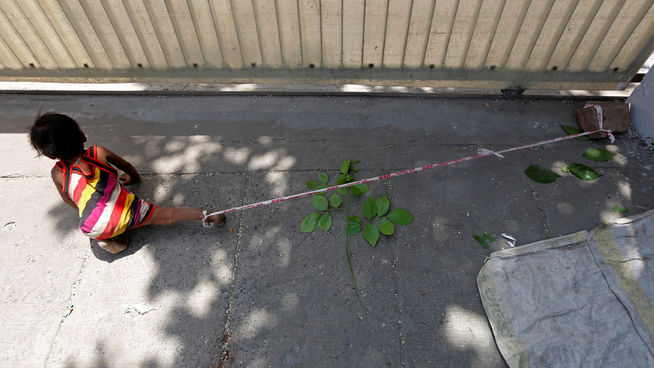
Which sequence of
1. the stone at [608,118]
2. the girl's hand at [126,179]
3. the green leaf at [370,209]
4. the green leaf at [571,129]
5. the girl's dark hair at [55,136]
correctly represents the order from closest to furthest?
the girl's dark hair at [55,136] → the green leaf at [370,209] → the girl's hand at [126,179] → the stone at [608,118] → the green leaf at [571,129]

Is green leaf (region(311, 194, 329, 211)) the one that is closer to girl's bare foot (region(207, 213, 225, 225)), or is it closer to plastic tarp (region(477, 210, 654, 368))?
girl's bare foot (region(207, 213, 225, 225))

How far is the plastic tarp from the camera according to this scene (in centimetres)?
208

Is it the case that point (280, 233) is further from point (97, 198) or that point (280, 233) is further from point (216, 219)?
point (97, 198)

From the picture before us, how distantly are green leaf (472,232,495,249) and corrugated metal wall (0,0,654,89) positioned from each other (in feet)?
5.80

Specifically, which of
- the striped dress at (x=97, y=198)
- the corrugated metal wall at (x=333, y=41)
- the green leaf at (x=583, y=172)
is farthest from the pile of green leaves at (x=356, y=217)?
the green leaf at (x=583, y=172)

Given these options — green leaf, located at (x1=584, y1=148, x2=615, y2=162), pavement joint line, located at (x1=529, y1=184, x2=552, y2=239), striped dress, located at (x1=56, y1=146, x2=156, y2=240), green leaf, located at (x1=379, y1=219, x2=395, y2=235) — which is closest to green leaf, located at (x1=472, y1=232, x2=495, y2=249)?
pavement joint line, located at (x1=529, y1=184, x2=552, y2=239)

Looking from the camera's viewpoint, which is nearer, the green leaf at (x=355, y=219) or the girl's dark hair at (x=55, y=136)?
the girl's dark hair at (x=55, y=136)

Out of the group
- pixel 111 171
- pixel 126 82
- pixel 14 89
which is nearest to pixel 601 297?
pixel 111 171

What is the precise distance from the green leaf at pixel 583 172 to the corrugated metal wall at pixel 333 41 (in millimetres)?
1038

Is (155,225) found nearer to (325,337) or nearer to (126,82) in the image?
(325,337)

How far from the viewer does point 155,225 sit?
9.16 feet

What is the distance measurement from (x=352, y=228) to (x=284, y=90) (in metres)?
1.85

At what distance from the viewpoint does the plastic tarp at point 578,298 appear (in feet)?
6.82

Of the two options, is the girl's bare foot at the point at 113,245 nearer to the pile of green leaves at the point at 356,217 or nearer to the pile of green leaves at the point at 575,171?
the pile of green leaves at the point at 356,217
